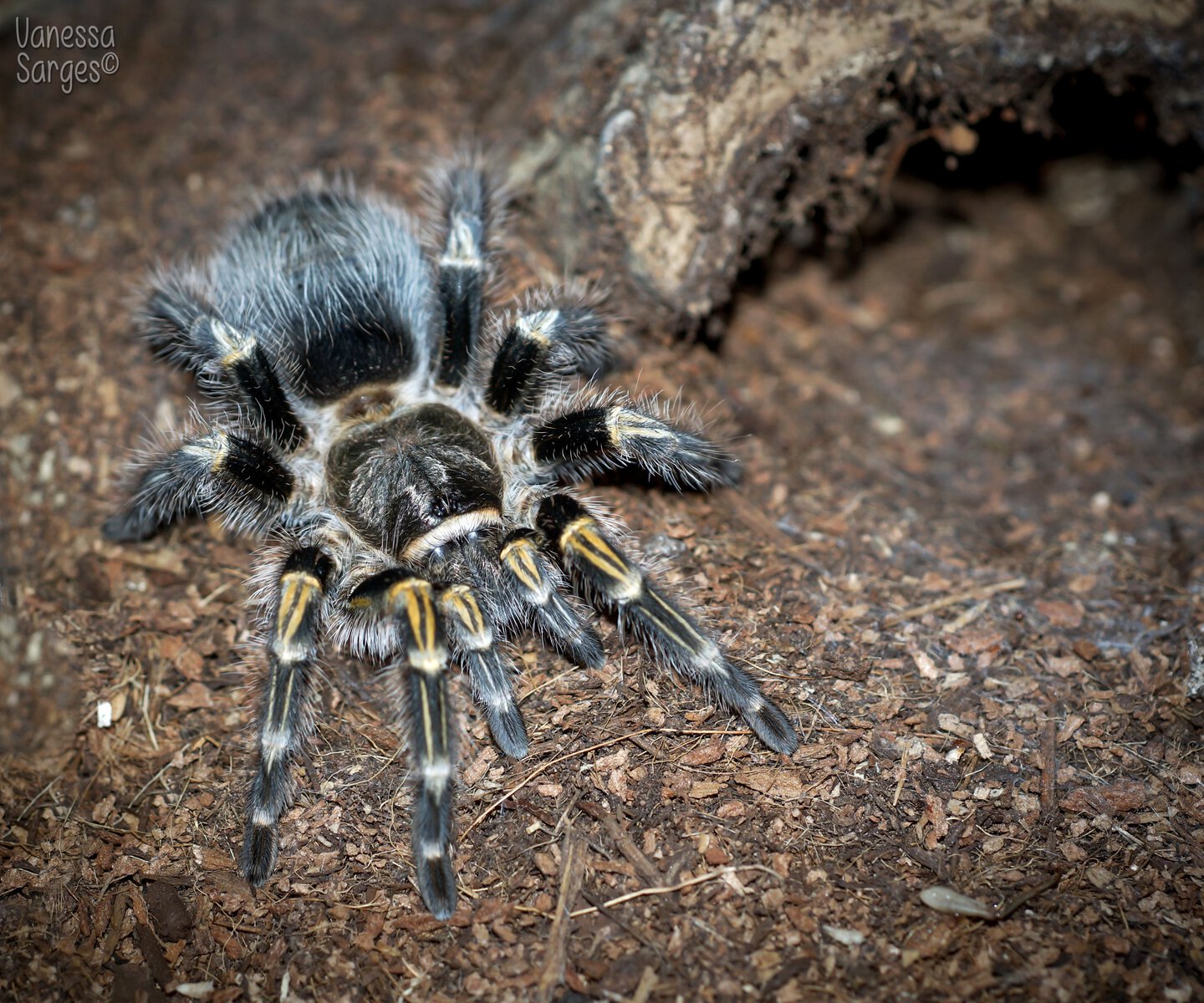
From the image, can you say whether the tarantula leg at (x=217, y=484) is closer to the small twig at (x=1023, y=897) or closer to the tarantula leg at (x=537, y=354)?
the tarantula leg at (x=537, y=354)

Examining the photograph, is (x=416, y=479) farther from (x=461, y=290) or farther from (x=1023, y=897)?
(x=1023, y=897)

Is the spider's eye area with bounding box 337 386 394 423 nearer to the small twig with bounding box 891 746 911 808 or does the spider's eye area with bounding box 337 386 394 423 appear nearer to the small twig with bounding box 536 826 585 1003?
the small twig with bounding box 536 826 585 1003

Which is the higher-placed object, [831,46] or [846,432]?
[831,46]

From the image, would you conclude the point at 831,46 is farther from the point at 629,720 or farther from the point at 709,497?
the point at 629,720

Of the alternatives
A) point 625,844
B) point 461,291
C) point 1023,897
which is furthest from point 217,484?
point 1023,897

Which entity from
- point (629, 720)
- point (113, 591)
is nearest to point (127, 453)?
point (113, 591)

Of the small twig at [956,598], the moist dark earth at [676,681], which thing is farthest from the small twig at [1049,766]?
the small twig at [956,598]
